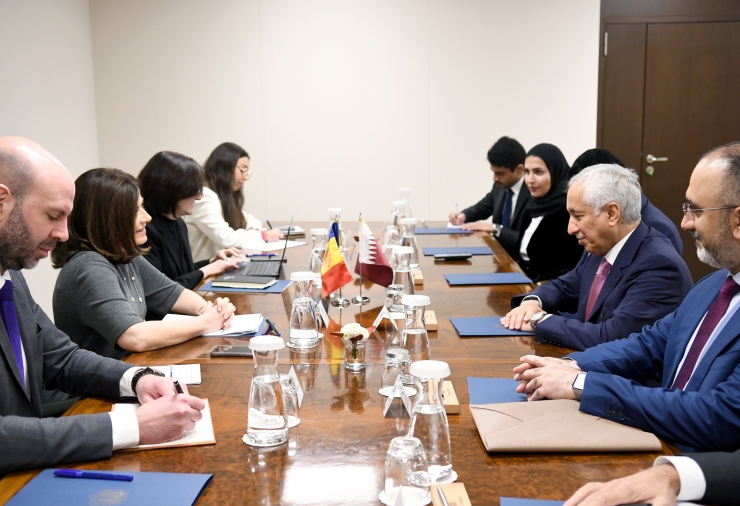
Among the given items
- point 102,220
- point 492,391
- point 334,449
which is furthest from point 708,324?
point 102,220

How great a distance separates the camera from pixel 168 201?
142 inches

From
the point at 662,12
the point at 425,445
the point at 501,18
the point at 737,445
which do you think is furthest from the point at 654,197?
the point at 425,445

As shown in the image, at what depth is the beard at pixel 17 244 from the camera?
170 cm

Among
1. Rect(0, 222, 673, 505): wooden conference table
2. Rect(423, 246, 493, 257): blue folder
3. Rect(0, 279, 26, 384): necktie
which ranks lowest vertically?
Rect(423, 246, 493, 257): blue folder

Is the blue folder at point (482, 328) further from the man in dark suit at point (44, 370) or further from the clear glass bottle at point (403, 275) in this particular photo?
the man in dark suit at point (44, 370)

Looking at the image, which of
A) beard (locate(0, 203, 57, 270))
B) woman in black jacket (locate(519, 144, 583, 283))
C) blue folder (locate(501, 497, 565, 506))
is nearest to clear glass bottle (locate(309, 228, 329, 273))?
woman in black jacket (locate(519, 144, 583, 283))

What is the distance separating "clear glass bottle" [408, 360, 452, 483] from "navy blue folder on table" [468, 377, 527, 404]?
40 cm

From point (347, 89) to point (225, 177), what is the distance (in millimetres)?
2070

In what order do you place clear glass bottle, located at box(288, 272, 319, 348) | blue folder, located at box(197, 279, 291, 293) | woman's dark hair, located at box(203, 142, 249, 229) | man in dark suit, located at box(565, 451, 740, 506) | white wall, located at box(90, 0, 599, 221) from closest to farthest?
man in dark suit, located at box(565, 451, 740, 506) < clear glass bottle, located at box(288, 272, 319, 348) < blue folder, located at box(197, 279, 291, 293) < woman's dark hair, located at box(203, 142, 249, 229) < white wall, located at box(90, 0, 599, 221)

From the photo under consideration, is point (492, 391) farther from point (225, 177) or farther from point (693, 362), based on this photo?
point (225, 177)

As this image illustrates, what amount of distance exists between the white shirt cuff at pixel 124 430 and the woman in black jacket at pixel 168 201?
202 centimetres

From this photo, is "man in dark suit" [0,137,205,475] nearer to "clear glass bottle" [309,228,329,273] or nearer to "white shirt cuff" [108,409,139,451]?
"white shirt cuff" [108,409,139,451]

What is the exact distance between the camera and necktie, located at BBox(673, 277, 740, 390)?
1729 mm

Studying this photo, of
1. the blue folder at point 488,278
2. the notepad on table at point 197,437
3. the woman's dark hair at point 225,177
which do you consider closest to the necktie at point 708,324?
the notepad on table at point 197,437
